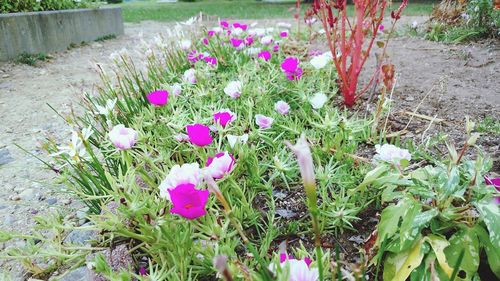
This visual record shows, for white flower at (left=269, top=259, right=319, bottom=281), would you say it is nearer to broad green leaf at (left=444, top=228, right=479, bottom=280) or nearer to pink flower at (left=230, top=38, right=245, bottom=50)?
broad green leaf at (left=444, top=228, right=479, bottom=280)

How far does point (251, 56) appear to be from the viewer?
3408 millimetres

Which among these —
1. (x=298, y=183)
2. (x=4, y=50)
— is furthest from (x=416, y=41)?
(x=4, y=50)

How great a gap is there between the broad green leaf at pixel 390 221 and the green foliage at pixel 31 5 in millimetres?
5149

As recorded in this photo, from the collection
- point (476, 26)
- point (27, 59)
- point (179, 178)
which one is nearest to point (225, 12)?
point (27, 59)

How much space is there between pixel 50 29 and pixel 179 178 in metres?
4.96

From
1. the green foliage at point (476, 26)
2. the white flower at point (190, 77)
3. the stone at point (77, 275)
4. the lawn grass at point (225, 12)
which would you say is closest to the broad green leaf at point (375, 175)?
the stone at point (77, 275)

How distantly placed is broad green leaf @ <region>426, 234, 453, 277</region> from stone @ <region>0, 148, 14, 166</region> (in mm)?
2257

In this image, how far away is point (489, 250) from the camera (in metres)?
1.07

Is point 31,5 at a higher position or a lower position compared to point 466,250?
higher

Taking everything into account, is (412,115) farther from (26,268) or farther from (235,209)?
(26,268)

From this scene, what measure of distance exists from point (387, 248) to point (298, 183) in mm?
535

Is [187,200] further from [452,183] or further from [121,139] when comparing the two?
[452,183]

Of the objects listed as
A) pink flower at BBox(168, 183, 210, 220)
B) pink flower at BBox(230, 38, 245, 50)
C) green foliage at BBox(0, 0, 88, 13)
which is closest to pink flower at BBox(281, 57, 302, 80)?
pink flower at BBox(230, 38, 245, 50)

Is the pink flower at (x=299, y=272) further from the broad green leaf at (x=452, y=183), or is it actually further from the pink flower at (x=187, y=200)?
the broad green leaf at (x=452, y=183)
